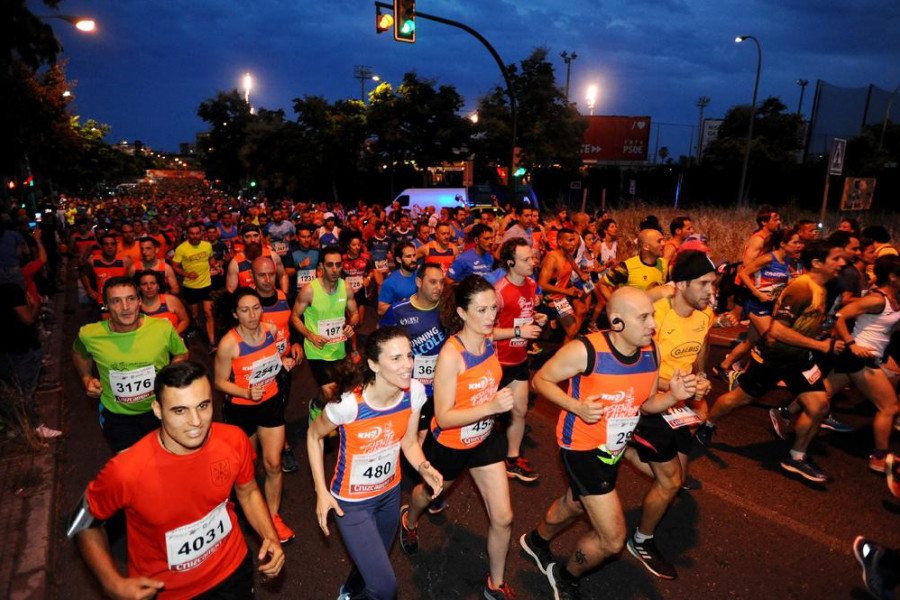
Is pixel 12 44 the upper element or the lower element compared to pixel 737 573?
upper

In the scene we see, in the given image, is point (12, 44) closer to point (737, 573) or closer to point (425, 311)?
point (425, 311)

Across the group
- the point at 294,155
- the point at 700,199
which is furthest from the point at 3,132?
the point at 700,199

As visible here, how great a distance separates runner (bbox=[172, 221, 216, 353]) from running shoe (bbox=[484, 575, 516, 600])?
23.5ft

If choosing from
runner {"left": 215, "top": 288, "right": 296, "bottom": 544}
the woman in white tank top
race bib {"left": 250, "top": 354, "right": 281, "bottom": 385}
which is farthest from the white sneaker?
the woman in white tank top

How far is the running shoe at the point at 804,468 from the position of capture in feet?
16.3

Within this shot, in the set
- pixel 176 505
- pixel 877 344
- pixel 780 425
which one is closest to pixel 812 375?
pixel 877 344

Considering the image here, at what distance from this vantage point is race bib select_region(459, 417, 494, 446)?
3.40 meters

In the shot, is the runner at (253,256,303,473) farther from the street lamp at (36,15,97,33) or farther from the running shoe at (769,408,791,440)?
the street lamp at (36,15,97,33)

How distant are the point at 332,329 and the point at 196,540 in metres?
2.97

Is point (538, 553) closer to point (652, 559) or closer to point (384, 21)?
point (652, 559)

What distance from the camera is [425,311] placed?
15.5ft

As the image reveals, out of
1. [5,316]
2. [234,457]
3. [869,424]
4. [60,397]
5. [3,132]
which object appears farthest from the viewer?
[3,132]

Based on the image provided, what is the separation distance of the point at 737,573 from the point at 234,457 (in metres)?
3.62

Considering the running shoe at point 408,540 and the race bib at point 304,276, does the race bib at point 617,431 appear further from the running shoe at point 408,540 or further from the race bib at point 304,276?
the race bib at point 304,276
